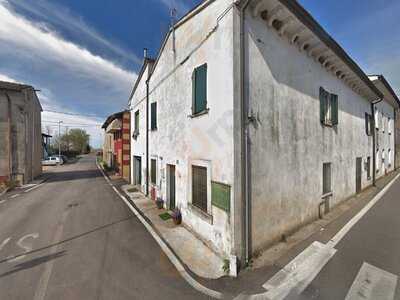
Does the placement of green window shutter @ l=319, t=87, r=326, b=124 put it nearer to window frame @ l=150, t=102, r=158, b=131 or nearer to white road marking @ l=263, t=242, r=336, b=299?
white road marking @ l=263, t=242, r=336, b=299

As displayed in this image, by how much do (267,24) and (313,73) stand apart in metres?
3.10

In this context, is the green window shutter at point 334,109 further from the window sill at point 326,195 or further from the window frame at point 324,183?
the window sill at point 326,195

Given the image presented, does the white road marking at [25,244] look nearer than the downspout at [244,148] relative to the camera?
No

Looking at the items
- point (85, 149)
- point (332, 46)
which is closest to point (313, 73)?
point (332, 46)

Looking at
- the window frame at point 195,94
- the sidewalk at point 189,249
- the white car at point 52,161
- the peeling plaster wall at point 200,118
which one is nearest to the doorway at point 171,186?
the peeling plaster wall at point 200,118

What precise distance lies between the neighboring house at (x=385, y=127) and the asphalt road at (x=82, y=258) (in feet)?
59.3

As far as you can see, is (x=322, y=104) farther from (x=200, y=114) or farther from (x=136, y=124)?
(x=136, y=124)

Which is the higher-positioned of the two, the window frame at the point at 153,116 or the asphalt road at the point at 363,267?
the window frame at the point at 153,116

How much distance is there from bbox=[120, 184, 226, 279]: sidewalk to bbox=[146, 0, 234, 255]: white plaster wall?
0.80 feet

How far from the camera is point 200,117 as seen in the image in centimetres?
607

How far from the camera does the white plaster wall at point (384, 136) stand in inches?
650

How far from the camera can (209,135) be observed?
18.4ft

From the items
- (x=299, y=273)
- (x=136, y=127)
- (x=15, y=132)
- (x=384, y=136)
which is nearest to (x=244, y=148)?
(x=299, y=273)

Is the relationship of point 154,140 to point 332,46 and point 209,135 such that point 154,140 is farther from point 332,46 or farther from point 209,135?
point 332,46
